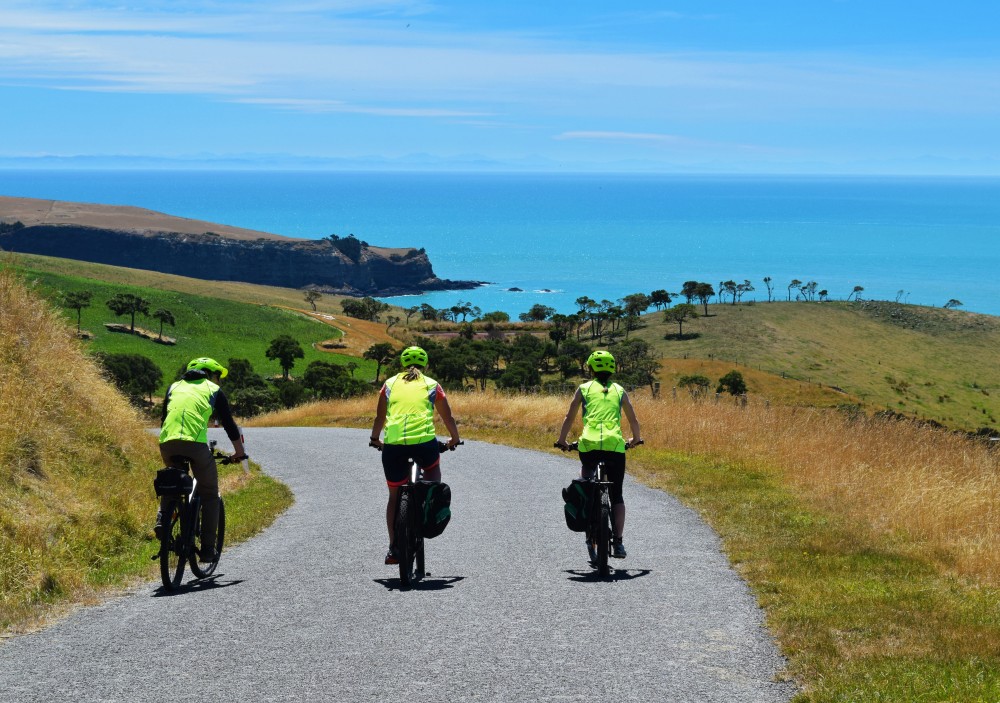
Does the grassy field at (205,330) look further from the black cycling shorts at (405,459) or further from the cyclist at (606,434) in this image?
the cyclist at (606,434)

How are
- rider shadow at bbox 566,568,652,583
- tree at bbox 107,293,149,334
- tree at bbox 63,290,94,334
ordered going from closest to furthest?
rider shadow at bbox 566,568,652,583
tree at bbox 63,290,94,334
tree at bbox 107,293,149,334

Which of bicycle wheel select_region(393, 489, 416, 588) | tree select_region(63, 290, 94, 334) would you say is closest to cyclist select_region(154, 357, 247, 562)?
bicycle wheel select_region(393, 489, 416, 588)

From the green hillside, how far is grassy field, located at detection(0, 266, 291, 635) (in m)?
121

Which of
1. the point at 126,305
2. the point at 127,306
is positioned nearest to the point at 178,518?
the point at 126,305

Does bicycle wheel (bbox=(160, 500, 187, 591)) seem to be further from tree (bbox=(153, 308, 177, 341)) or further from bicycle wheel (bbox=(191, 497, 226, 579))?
tree (bbox=(153, 308, 177, 341))

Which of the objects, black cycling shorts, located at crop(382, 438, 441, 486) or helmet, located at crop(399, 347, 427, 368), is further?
helmet, located at crop(399, 347, 427, 368)

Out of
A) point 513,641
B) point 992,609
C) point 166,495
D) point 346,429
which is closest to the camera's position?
A: point 513,641

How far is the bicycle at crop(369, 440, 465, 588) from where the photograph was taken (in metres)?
9.19

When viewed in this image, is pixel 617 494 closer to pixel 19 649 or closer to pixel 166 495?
pixel 166 495

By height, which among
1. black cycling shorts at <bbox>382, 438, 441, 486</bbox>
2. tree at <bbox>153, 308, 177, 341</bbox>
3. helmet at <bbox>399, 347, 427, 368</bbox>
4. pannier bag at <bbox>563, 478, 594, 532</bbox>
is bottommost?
pannier bag at <bbox>563, 478, 594, 532</bbox>

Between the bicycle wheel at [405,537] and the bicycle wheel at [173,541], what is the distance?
6.71ft

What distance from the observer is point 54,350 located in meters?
19.0

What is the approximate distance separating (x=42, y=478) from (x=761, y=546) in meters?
9.28

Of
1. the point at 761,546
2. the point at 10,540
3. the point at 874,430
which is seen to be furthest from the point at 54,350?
the point at 874,430
